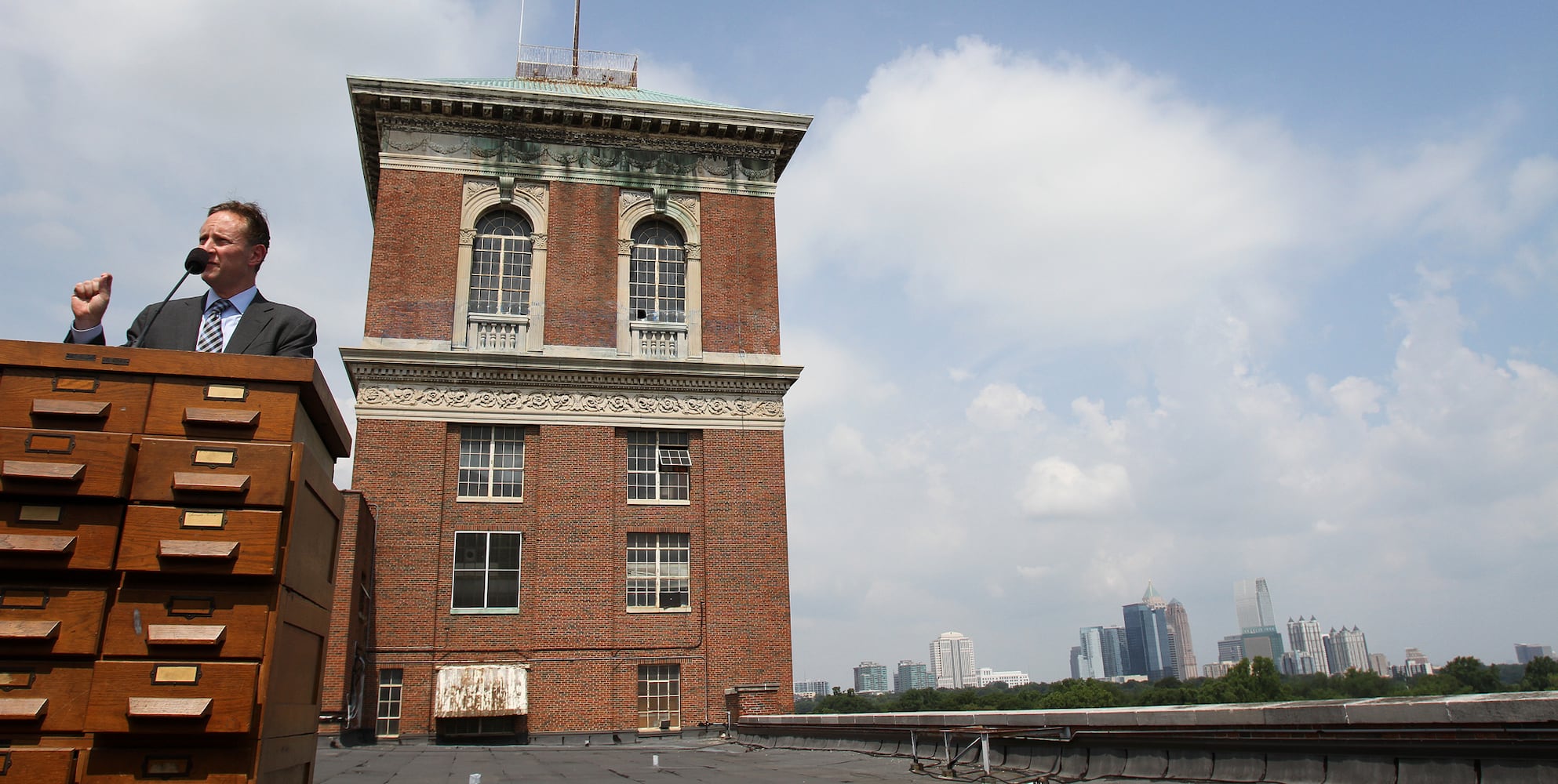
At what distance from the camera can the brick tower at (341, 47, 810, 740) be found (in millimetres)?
25766

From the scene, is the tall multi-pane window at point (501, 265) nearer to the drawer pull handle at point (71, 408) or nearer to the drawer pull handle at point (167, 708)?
the drawer pull handle at point (71, 408)

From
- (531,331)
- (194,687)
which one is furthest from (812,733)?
(194,687)

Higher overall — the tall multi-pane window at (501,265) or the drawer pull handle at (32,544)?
the tall multi-pane window at (501,265)

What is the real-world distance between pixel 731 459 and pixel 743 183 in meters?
8.82

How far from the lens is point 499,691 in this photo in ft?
82.1

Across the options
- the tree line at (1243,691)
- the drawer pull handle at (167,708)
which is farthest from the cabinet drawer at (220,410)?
the tree line at (1243,691)

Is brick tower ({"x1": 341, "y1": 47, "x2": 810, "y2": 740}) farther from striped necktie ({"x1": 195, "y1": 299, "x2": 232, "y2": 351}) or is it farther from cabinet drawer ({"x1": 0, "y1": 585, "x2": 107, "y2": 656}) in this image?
cabinet drawer ({"x1": 0, "y1": 585, "x2": 107, "y2": 656})

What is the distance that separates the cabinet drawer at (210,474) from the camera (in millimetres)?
3709

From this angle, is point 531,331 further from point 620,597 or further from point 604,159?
point 620,597

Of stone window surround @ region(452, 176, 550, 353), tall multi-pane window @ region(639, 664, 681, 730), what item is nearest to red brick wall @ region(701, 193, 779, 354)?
stone window surround @ region(452, 176, 550, 353)

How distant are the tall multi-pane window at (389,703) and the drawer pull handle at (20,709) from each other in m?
23.3

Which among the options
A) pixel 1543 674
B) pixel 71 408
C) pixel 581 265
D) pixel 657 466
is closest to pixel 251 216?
pixel 71 408

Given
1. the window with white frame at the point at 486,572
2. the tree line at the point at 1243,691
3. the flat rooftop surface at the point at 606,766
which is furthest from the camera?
the tree line at the point at 1243,691

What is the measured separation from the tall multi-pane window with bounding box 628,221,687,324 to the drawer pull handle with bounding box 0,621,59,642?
26.2 m
